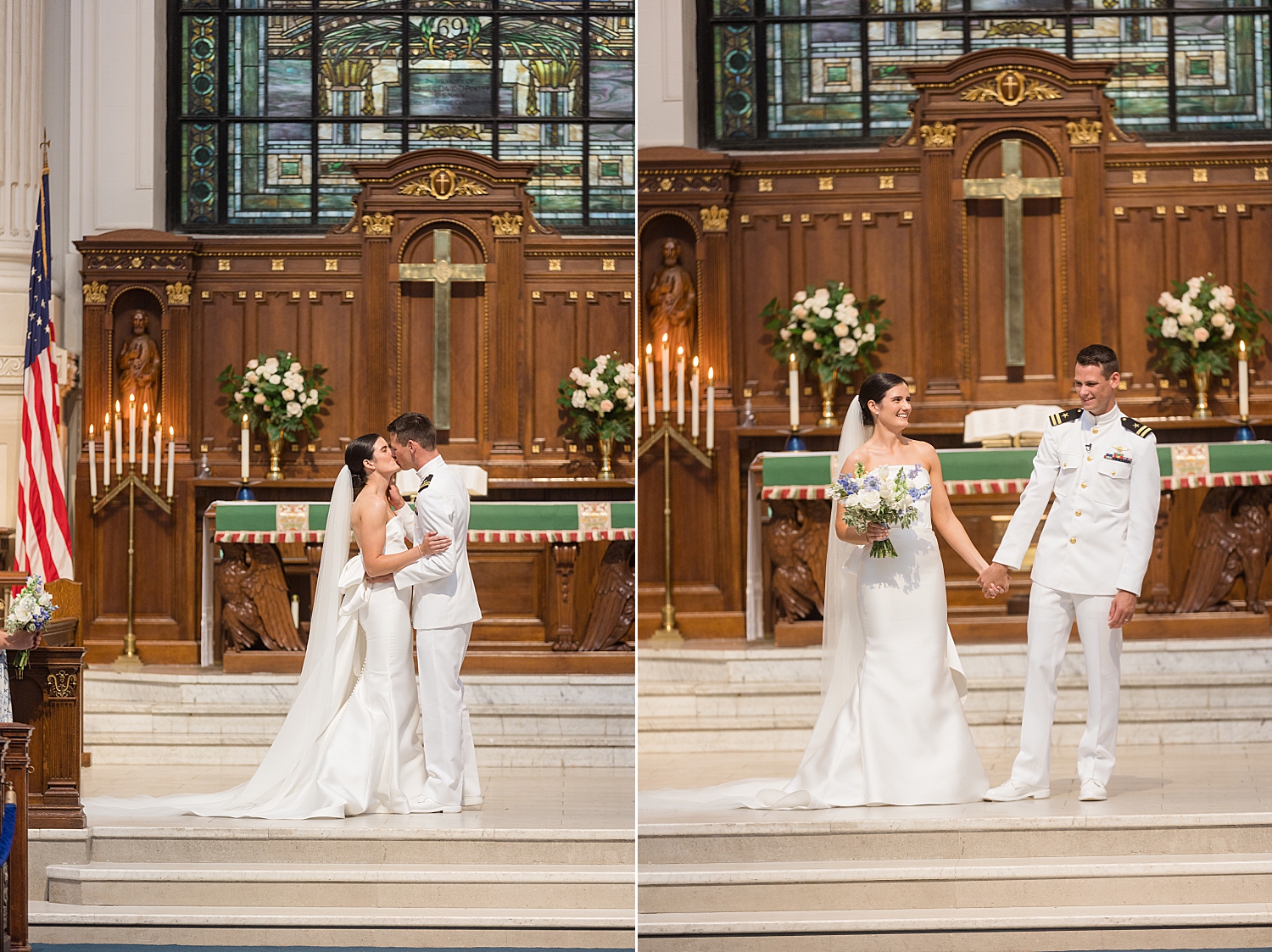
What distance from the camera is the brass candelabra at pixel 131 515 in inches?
349

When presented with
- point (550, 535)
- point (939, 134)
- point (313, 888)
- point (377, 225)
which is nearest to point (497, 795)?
point (313, 888)

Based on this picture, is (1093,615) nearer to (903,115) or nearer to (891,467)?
(891,467)

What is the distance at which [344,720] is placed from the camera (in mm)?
6242

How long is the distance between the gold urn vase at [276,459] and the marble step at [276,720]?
208cm

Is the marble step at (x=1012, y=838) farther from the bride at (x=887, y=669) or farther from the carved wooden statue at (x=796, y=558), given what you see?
the carved wooden statue at (x=796, y=558)

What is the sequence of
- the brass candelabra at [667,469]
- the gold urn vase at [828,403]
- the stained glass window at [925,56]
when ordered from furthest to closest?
the stained glass window at [925,56], the gold urn vase at [828,403], the brass candelabra at [667,469]

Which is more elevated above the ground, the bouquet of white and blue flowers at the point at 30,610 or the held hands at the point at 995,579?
the held hands at the point at 995,579

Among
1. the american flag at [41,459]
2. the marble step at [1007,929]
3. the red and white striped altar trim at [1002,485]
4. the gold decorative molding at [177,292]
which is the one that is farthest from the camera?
the gold decorative molding at [177,292]

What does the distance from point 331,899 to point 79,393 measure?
16.4ft

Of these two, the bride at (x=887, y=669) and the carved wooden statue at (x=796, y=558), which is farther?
A: the carved wooden statue at (x=796, y=558)

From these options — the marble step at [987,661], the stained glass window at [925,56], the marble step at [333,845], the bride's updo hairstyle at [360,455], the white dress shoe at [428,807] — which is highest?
the stained glass window at [925,56]

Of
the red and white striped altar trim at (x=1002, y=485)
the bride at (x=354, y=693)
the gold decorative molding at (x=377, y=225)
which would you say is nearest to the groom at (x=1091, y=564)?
the red and white striped altar trim at (x=1002, y=485)

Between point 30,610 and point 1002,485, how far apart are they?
4.93m

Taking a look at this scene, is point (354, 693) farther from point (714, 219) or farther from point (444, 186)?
point (444, 186)
